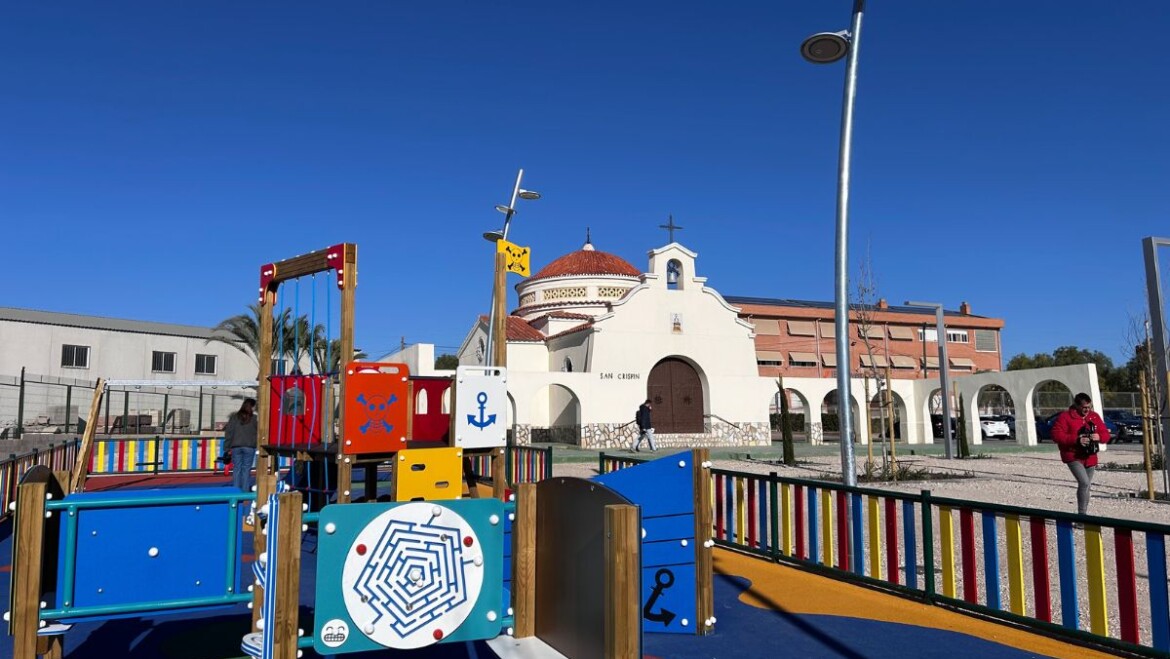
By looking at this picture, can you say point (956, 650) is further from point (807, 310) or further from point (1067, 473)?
point (807, 310)

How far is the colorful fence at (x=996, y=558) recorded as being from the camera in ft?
17.3

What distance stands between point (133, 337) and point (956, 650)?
48298mm

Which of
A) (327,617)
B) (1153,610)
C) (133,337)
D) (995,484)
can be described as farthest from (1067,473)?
(133,337)

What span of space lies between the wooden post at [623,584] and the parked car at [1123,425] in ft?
133

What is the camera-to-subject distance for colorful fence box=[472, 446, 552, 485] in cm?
1344

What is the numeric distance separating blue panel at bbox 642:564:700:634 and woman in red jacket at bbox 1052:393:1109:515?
7.20 m

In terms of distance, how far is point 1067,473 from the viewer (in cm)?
2022

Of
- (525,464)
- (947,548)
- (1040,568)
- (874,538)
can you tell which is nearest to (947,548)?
(947,548)

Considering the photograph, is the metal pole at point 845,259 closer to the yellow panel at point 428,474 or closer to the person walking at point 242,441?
the yellow panel at point 428,474

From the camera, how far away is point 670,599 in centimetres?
612

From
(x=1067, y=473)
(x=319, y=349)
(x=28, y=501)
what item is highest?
(x=319, y=349)

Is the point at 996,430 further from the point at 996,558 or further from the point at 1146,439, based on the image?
the point at 996,558

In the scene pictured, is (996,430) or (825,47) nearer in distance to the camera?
(825,47)

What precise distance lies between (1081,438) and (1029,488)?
21.4ft
